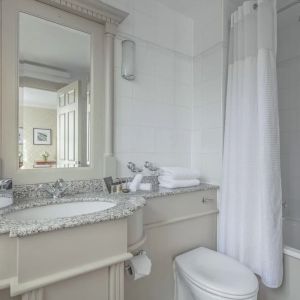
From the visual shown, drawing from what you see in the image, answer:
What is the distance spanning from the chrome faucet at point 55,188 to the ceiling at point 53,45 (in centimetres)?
66

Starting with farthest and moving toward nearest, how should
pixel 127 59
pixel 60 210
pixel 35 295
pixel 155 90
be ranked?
pixel 155 90 → pixel 127 59 → pixel 60 210 → pixel 35 295

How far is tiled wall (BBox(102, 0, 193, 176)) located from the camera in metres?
1.50

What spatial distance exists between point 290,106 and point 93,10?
6.07ft

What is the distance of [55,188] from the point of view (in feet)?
3.85

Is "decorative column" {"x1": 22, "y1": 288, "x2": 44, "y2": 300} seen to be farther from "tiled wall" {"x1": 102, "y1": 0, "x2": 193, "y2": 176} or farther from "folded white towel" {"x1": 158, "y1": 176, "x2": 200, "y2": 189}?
"folded white towel" {"x1": 158, "y1": 176, "x2": 200, "y2": 189}

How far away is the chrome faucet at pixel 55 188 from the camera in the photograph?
Result: 45.9 inches

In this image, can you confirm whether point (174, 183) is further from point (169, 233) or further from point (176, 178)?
point (169, 233)

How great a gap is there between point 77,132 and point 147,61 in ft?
2.43

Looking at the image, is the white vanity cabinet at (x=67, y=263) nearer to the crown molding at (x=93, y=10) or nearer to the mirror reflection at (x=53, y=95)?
the mirror reflection at (x=53, y=95)

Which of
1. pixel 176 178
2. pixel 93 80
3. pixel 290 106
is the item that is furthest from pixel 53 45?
pixel 290 106

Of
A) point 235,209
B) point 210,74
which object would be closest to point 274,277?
point 235,209

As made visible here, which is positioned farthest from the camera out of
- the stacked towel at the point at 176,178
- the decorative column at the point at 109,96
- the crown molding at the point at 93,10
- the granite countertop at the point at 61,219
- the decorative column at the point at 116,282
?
the stacked towel at the point at 176,178

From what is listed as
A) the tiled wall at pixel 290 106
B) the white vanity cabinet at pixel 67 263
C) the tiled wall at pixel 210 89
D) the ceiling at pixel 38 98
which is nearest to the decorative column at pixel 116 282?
the white vanity cabinet at pixel 67 263

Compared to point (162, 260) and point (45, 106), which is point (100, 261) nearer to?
point (162, 260)
